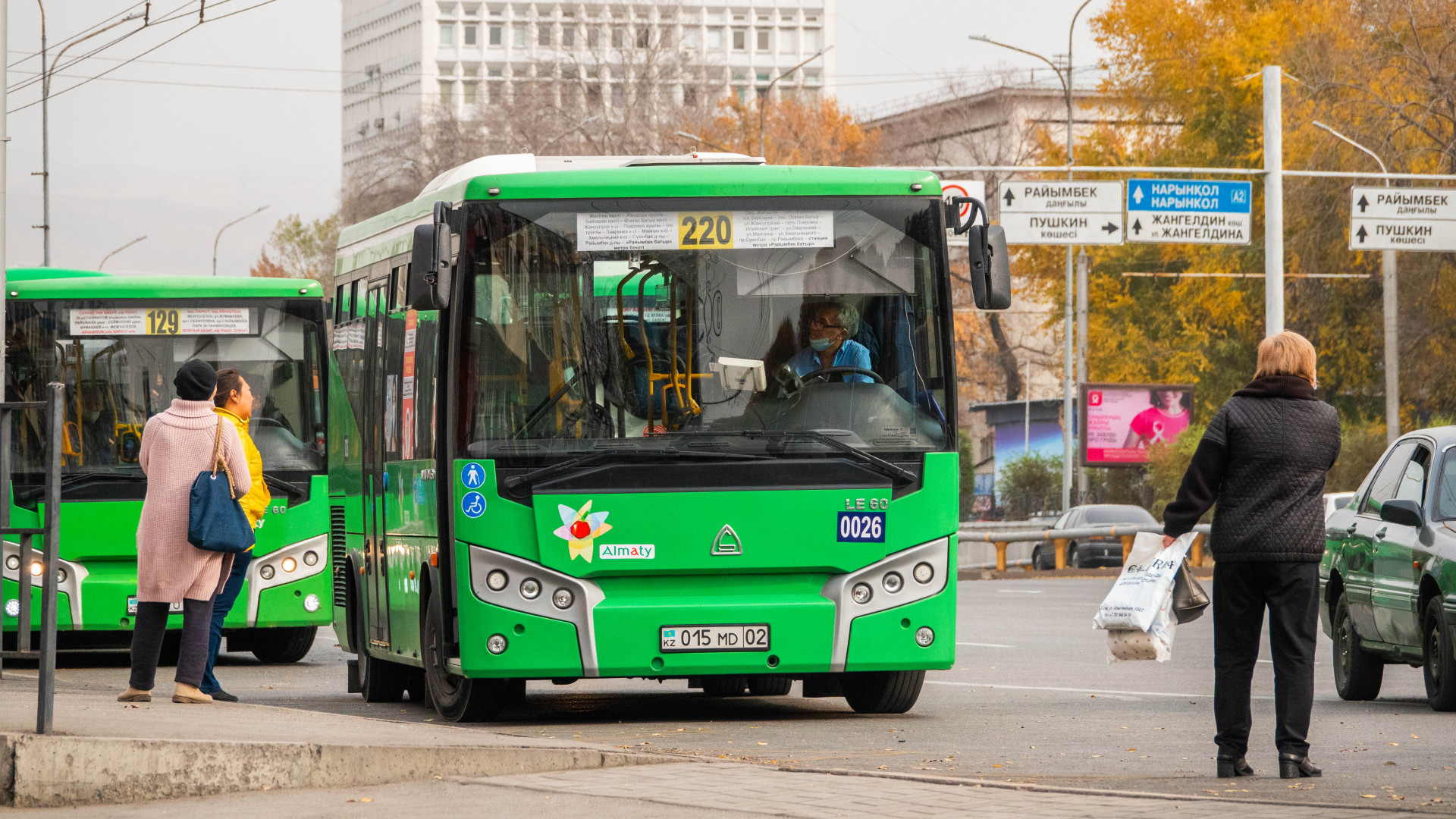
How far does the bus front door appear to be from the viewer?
13094 millimetres

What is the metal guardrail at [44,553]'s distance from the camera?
841 cm

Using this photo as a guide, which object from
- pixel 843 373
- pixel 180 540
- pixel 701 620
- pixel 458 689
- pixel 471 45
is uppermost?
pixel 471 45

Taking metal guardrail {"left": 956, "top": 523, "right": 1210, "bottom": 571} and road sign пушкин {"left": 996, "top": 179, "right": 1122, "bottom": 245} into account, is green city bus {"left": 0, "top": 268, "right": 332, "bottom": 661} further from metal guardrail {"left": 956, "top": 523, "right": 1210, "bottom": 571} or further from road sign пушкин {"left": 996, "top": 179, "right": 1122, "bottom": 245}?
metal guardrail {"left": 956, "top": 523, "right": 1210, "bottom": 571}

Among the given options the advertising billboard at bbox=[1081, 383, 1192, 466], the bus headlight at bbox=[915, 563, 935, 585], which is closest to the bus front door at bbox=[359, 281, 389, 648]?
the bus headlight at bbox=[915, 563, 935, 585]

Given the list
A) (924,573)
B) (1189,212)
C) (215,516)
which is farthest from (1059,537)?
(215,516)

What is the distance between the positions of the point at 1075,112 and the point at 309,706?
84157 millimetres

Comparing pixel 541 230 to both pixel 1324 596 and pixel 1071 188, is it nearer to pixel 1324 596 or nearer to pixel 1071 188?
pixel 1324 596

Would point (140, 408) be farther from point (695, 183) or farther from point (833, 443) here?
A: point (833, 443)

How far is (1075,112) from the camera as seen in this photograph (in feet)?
310

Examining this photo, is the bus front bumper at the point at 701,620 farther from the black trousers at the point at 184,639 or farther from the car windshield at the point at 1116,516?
the car windshield at the point at 1116,516

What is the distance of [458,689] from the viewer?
11.7 m

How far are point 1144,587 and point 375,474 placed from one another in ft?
18.6

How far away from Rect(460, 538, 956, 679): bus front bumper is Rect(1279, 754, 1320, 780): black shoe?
9.40 ft

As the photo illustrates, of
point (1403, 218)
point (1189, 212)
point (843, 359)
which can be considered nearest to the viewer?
point (843, 359)
